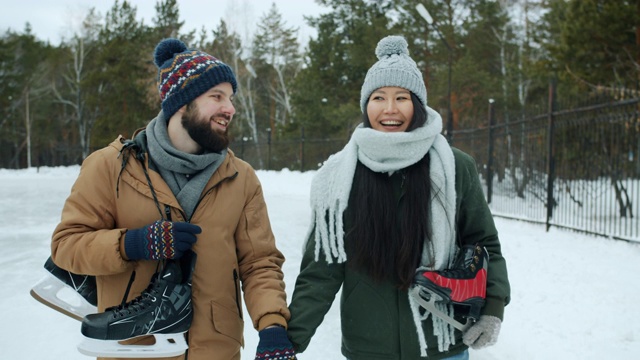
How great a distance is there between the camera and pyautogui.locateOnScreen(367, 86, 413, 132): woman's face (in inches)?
84.4

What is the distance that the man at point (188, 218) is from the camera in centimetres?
193

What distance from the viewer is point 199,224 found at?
2.09m

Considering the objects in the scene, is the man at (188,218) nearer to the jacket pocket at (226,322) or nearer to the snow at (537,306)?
the jacket pocket at (226,322)

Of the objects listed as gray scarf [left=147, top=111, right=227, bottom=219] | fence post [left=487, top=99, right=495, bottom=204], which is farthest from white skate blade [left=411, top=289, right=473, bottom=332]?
fence post [left=487, top=99, right=495, bottom=204]

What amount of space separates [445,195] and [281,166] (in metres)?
23.1

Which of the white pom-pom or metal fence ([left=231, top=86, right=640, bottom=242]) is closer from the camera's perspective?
the white pom-pom

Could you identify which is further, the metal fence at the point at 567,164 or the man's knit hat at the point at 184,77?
the metal fence at the point at 567,164

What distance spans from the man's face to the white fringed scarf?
48 cm

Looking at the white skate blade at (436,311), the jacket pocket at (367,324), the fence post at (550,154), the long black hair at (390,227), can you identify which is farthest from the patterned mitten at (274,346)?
the fence post at (550,154)

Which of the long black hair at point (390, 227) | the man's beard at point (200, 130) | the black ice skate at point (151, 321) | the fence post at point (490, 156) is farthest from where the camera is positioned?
the fence post at point (490, 156)

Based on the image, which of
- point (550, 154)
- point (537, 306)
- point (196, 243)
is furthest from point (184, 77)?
point (550, 154)

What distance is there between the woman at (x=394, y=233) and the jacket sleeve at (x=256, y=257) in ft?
0.42

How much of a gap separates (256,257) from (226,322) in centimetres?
30

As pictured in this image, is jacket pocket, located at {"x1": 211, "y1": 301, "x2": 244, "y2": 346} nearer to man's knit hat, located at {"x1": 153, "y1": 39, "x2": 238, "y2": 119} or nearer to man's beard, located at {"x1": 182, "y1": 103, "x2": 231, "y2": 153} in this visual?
man's beard, located at {"x1": 182, "y1": 103, "x2": 231, "y2": 153}
